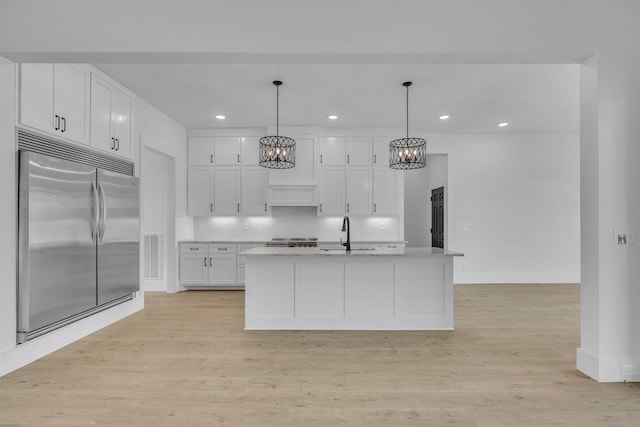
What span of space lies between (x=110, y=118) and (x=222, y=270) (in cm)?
287

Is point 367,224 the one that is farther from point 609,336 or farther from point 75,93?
point 75,93

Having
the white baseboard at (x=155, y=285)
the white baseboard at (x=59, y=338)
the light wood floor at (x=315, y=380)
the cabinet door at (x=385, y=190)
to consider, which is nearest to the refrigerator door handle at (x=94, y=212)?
the white baseboard at (x=59, y=338)

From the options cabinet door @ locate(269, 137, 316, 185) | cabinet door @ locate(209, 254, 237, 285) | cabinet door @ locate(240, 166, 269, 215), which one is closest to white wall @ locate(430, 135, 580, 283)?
cabinet door @ locate(269, 137, 316, 185)

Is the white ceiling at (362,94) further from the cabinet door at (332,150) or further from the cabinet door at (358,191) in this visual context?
the cabinet door at (358,191)

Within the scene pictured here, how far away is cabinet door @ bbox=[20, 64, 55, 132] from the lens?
9.14 feet

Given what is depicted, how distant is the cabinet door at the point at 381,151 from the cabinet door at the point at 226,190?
2452 mm

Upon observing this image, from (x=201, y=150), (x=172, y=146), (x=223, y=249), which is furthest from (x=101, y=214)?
(x=201, y=150)

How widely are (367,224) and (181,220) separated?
329cm

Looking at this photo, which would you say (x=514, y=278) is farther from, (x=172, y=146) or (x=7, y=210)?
(x=7, y=210)

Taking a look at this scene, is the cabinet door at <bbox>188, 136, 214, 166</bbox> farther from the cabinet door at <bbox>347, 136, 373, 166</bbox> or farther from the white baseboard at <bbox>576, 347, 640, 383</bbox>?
the white baseboard at <bbox>576, 347, 640, 383</bbox>

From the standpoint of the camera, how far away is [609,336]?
8.18 ft

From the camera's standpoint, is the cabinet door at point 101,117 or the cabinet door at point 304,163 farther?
the cabinet door at point 304,163

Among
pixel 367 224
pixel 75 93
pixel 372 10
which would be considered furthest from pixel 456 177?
pixel 75 93

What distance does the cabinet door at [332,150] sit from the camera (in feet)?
20.0
